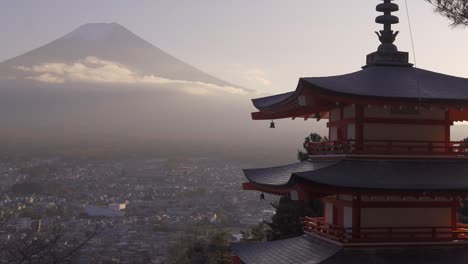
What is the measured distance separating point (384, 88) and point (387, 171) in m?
1.58

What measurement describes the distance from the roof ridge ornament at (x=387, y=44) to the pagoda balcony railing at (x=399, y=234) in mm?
3591

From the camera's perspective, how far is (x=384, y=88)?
12875 mm

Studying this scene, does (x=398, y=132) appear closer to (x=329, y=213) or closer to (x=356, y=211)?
(x=356, y=211)

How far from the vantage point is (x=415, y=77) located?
45.1 feet

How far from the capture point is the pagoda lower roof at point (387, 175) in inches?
463

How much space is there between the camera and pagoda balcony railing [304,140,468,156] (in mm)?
12859

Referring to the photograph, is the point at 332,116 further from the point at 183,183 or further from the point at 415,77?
the point at 183,183

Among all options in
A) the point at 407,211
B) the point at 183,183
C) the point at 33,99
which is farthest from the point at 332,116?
the point at 33,99

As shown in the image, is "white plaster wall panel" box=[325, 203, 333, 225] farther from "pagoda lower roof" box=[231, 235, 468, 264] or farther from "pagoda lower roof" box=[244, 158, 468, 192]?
"pagoda lower roof" box=[244, 158, 468, 192]

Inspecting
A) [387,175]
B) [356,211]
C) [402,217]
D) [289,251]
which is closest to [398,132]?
[387,175]

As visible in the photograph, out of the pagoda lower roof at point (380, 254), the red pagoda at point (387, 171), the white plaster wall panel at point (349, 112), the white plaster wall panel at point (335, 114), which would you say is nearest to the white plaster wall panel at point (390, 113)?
the red pagoda at point (387, 171)

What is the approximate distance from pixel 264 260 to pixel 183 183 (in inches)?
3333

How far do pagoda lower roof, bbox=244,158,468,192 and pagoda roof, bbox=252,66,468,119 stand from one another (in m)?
1.18

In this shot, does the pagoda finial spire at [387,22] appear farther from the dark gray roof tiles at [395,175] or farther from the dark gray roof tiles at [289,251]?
the dark gray roof tiles at [289,251]
